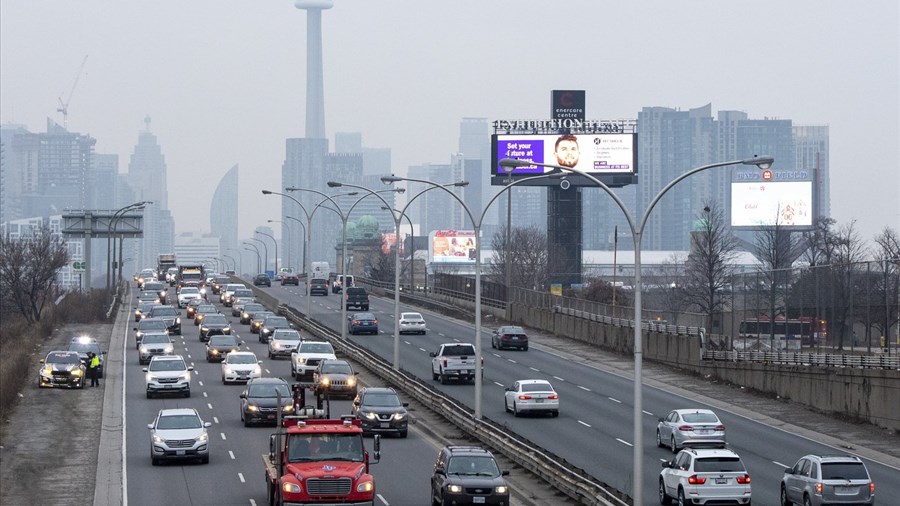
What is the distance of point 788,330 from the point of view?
60.4 meters

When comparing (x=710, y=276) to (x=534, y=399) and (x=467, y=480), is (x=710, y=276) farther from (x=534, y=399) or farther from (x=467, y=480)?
(x=467, y=480)

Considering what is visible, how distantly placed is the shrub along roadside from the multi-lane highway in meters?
4.38

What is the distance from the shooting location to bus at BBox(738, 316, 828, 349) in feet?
187

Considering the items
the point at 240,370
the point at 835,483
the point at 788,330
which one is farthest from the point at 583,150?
the point at 835,483

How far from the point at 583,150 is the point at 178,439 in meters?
88.6

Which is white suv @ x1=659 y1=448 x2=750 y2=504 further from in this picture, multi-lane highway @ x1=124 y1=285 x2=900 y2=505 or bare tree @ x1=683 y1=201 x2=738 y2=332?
bare tree @ x1=683 y1=201 x2=738 y2=332

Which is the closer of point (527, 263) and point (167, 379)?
point (167, 379)

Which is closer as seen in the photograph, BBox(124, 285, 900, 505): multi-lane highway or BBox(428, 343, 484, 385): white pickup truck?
BBox(124, 285, 900, 505): multi-lane highway

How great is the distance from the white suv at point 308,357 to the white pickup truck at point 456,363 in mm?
4741

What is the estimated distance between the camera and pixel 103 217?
136500 mm

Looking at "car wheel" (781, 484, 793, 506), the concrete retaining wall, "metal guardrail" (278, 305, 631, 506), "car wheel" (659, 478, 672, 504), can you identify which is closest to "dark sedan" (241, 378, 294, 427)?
"metal guardrail" (278, 305, 631, 506)

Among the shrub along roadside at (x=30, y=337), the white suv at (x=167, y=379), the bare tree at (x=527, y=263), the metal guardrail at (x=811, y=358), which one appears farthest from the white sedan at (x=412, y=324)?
the bare tree at (x=527, y=263)

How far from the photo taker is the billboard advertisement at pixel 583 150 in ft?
398

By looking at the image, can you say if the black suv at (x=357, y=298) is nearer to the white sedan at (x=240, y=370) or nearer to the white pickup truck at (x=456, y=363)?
the white pickup truck at (x=456, y=363)
